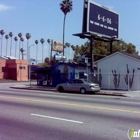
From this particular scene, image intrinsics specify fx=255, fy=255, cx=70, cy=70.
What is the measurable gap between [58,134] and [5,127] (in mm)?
1976

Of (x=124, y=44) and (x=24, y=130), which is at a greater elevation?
(x=124, y=44)

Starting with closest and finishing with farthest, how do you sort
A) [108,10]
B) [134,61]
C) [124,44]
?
[134,61] < [108,10] < [124,44]

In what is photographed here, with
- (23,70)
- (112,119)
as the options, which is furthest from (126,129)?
(23,70)

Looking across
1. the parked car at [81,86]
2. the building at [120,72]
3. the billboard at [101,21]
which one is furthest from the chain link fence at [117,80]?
the billboard at [101,21]

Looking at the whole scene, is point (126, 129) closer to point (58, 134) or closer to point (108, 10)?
point (58, 134)

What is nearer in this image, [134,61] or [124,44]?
[134,61]

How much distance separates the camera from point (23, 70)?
2667 inches

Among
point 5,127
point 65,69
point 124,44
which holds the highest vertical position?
point 124,44

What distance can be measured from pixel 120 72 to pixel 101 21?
7.25m

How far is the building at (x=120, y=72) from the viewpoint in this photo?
28.8m

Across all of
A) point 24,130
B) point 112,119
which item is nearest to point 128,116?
point 112,119

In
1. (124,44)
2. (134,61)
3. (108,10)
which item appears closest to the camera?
(134,61)

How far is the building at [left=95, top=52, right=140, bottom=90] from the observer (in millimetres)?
28750

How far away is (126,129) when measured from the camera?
305 inches
